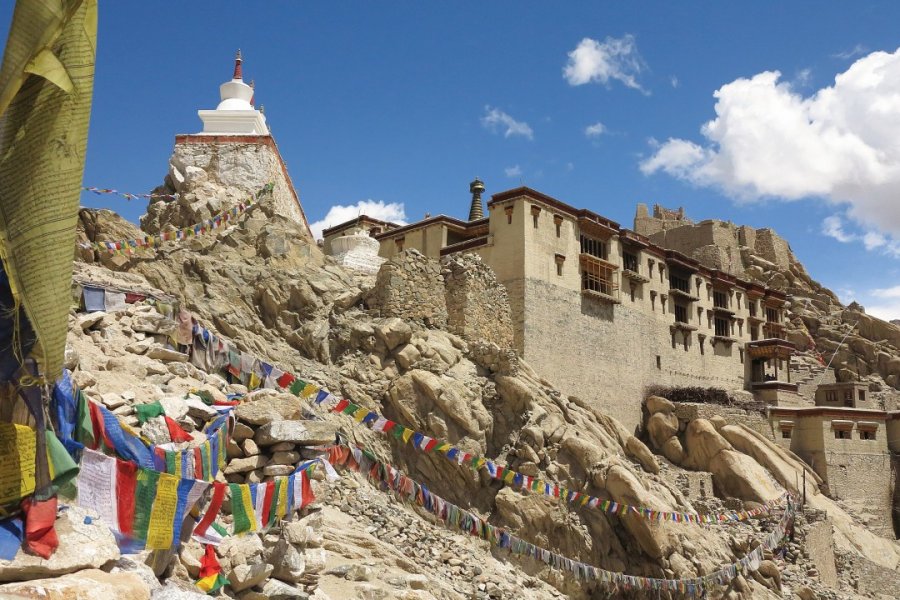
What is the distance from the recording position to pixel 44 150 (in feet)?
23.2

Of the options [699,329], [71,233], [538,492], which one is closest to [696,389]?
[699,329]

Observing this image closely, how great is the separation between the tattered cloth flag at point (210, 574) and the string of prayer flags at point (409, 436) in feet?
19.2

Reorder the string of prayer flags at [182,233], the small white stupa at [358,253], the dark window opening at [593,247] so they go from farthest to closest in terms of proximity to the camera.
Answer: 1. the dark window opening at [593,247]
2. the small white stupa at [358,253]
3. the string of prayer flags at [182,233]

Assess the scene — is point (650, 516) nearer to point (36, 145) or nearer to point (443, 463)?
point (443, 463)

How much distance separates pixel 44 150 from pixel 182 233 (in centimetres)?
1890

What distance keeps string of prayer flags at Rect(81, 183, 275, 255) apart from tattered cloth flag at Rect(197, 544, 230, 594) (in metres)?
15.9

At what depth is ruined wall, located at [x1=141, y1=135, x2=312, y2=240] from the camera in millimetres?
27312

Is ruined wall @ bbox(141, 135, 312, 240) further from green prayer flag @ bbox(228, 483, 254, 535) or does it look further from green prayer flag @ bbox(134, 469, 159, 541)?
green prayer flag @ bbox(134, 469, 159, 541)

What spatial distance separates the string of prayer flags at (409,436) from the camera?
14328 mm

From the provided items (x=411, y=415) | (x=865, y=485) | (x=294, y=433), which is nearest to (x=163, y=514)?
(x=294, y=433)

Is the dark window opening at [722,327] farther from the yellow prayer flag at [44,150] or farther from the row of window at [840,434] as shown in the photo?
the yellow prayer flag at [44,150]

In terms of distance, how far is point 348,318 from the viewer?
23.6 metres

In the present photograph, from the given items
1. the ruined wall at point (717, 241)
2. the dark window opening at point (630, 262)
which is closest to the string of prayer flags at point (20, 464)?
the dark window opening at point (630, 262)

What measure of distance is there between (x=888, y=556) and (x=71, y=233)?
3683 centimetres
